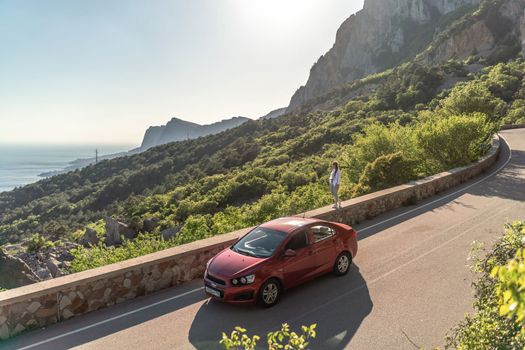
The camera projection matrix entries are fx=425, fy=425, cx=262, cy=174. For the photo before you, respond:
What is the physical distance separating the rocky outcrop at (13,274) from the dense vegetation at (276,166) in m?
2.86

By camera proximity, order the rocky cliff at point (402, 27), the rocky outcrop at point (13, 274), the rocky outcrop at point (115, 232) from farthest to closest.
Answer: the rocky cliff at point (402, 27)
the rocky outcrop at point (115, 232)
the rocky outcrop at point (13, 274)

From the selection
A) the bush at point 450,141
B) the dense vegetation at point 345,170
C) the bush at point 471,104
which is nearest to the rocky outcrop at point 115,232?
the dense vegetation at point 345,170

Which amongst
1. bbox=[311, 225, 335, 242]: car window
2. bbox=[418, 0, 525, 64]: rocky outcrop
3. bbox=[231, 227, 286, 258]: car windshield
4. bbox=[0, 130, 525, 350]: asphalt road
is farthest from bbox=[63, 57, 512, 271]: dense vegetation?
bbox=[418, 0, 525, 64]: rocky outcrop

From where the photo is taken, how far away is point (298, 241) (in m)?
8.81

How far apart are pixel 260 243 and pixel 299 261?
875 millimetres

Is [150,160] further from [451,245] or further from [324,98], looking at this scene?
[451,245]

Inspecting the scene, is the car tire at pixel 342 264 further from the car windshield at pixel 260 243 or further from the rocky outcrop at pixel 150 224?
the rocky outcrop at pixel 150 224

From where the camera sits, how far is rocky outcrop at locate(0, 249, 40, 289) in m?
13.6

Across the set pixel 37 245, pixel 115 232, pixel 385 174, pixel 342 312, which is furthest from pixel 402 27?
pixel 342 312

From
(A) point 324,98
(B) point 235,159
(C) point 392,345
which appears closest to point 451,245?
(C) point 392,345

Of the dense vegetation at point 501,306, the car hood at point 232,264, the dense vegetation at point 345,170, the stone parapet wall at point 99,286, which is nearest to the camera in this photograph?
the dense vegetation at point 501,306

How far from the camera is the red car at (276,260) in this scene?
7875mm

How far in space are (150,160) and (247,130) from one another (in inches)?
963

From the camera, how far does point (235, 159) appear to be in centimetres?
7338
